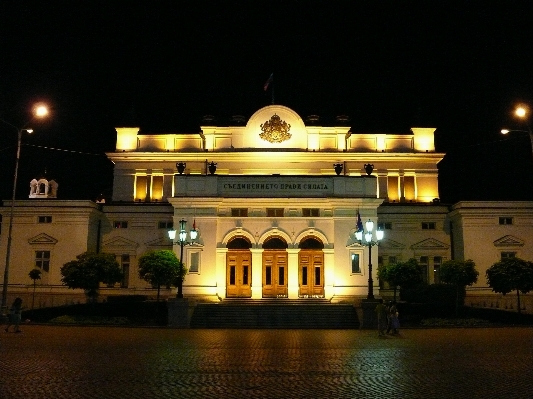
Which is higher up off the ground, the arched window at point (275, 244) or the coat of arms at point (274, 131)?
the coat of arms at point (274, 131)

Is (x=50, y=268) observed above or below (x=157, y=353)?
above

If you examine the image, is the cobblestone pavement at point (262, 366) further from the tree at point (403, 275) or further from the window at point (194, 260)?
the window at point (194, 260)

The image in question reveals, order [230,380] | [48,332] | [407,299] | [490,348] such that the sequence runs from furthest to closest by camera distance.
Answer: [407,299] → [48,332] → [490,348] → [230,380]

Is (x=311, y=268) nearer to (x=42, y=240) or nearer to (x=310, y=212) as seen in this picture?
(x=310, y=212)

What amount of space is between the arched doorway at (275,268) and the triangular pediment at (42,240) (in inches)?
641

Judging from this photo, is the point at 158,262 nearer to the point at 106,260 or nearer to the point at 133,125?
the point at 106,260

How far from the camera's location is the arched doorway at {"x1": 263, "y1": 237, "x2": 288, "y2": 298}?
4016 centimetres

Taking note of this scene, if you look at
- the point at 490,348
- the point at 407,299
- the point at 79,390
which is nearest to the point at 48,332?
the point at 79,390

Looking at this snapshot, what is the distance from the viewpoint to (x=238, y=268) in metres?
40.4

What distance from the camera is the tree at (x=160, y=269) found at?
116 ft

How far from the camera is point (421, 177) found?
5144 centimetres

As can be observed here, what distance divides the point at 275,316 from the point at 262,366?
1792 centimetres

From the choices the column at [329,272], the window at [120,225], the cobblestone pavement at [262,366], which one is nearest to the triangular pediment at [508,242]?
the column at [329,272]

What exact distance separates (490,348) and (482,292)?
23.5 meters
